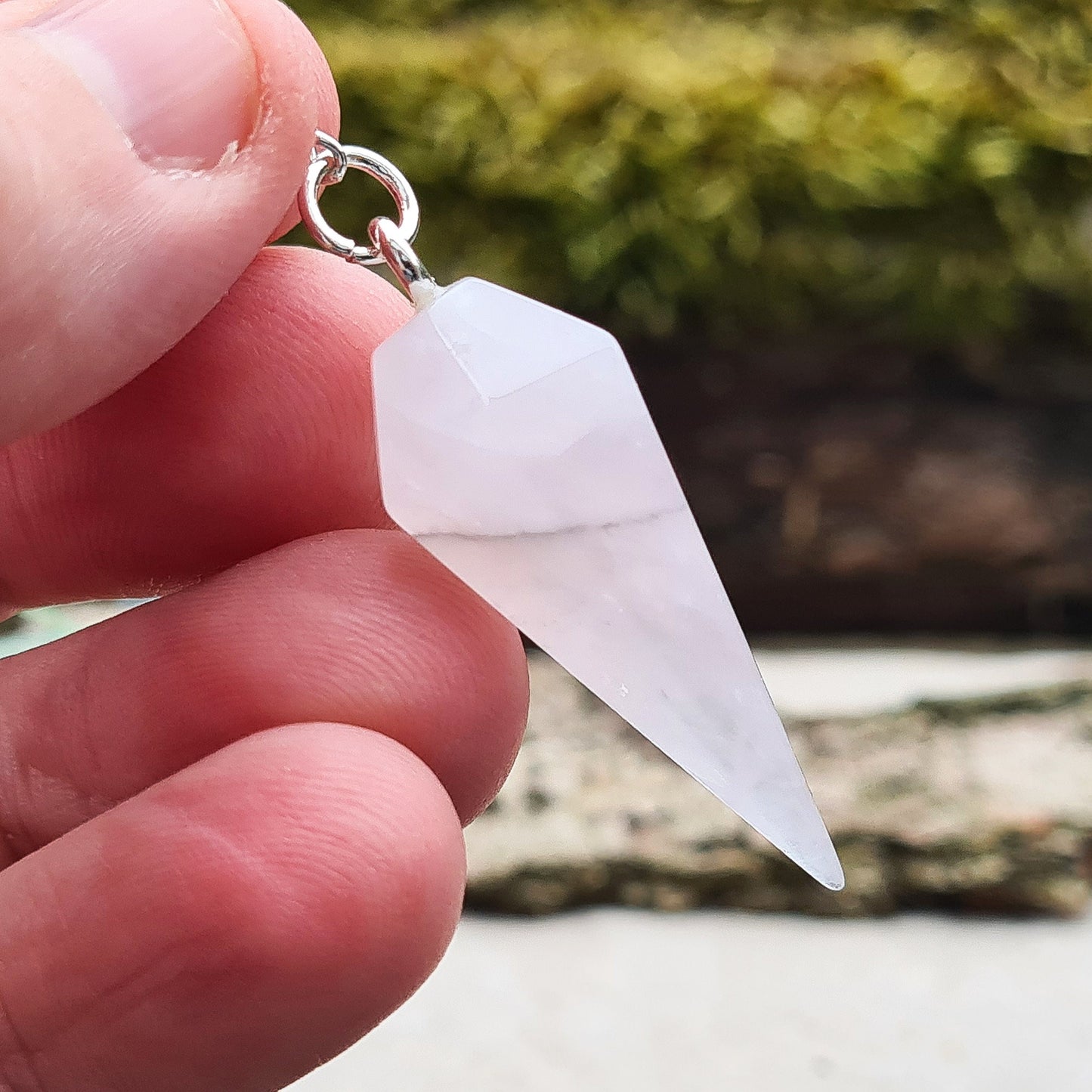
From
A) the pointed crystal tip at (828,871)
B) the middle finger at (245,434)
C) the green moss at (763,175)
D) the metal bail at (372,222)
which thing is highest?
the metal bail at (372,222)

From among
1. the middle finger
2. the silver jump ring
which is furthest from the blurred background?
the silver jump ring

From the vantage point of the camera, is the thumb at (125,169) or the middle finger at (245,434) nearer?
the thumb at (125,169)

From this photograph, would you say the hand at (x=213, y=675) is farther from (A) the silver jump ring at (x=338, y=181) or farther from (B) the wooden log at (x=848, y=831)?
(B) the wooden log at (x=848, y=831)

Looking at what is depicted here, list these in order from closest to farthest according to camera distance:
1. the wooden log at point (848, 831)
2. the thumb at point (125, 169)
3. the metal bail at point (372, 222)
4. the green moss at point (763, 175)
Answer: the thumb at point (125, 169), the metal bail at point (372, 222), the wooden log at point (848, 831), the green moss at point (763, 175)

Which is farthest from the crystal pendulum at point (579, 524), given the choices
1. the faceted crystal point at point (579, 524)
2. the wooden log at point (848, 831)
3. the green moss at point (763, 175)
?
the green moss at point (763, 175)

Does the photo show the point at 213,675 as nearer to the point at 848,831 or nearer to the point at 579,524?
the point at 579,524

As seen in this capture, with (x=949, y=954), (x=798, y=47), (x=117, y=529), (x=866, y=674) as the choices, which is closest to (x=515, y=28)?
(x=798, y=47)

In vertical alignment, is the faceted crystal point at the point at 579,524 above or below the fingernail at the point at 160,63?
below

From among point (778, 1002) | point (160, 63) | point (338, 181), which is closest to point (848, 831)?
point (778, 1002)
